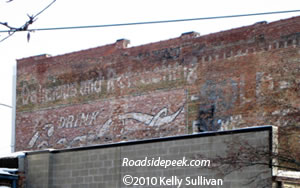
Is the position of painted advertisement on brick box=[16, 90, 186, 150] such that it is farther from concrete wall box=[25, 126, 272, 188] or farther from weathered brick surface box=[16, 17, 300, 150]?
concrete wall box=[25, 126, 272, 188]

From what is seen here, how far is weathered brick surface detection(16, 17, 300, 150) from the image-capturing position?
24344 millimetres

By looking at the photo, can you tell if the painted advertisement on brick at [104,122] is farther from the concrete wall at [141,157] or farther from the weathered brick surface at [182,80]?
the concrete wall at [141,157]

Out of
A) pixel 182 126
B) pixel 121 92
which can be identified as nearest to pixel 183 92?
pixel 182 126

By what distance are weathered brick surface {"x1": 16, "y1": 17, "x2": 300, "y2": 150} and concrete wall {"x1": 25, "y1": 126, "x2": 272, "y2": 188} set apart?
4337 mm

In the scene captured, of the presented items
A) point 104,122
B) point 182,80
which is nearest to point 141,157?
point 182,80

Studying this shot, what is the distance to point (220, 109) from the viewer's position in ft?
83.5

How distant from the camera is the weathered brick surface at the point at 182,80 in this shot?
24.3 metres

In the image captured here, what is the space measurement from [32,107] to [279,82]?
12.2 m

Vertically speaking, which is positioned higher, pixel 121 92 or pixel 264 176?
pixel 121 92

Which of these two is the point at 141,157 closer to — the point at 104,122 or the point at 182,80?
the point at 182,80

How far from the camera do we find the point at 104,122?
28.7 metres

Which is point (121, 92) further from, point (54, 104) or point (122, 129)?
point (54, 104)

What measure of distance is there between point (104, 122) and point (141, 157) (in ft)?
32.7

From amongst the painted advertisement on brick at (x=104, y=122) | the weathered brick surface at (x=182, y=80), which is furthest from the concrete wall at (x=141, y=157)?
the painted advertisement on brick at (x=104, y=122)
